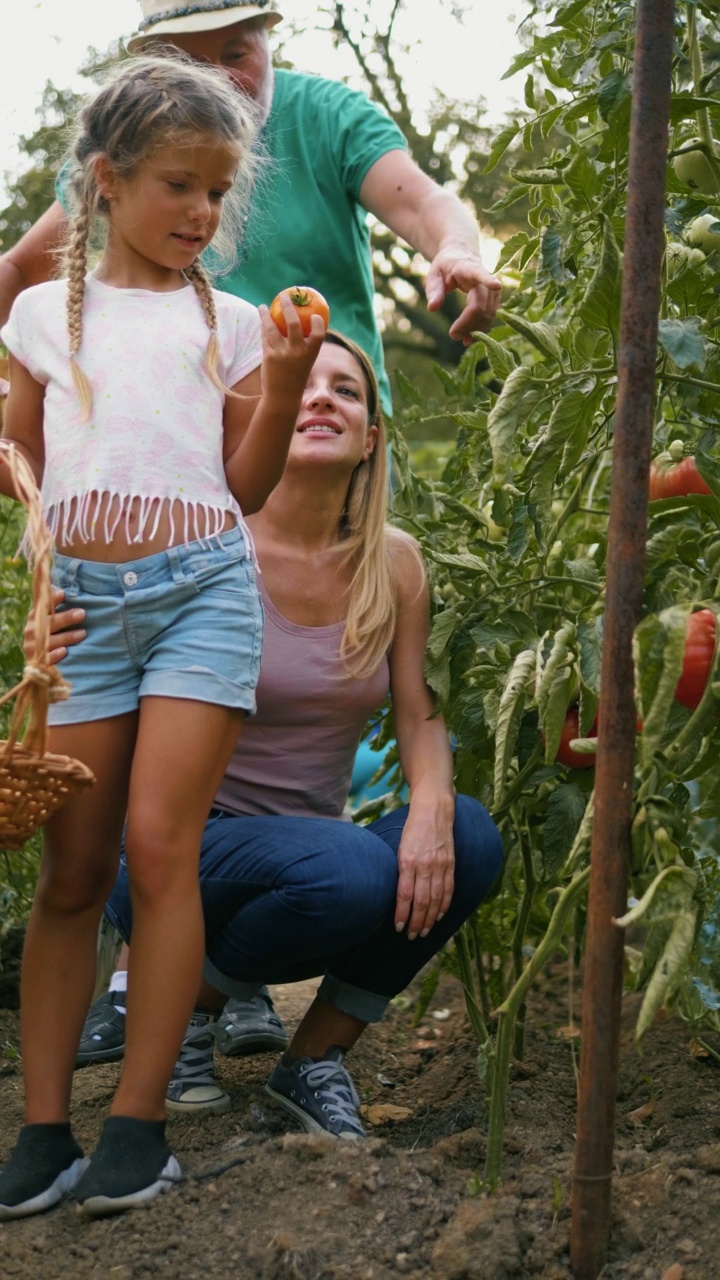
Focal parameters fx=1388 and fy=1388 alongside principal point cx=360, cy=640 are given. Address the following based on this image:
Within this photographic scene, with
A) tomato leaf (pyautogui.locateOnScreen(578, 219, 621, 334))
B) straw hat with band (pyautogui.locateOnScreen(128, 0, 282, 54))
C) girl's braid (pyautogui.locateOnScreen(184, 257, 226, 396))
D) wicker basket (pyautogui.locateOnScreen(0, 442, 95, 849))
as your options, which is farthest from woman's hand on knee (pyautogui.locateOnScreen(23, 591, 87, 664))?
straw hat with band (pyautogui.locateOnScreen(128, 0, 282, 54))

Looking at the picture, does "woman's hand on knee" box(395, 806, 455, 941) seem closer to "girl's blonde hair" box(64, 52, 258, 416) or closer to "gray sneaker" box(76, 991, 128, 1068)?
"gray sneaker" box(76, 991, 128, 1068)

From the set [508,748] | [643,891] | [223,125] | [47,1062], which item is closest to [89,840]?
[47,1062]

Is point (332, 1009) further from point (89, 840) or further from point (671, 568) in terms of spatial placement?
point (671, 568)

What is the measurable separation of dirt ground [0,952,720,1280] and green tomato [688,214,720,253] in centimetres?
110

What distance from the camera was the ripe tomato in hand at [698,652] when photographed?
139 centimetres

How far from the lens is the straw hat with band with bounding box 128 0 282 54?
208 cm

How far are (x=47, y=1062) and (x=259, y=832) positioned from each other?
0.44 metres

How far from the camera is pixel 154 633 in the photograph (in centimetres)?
164

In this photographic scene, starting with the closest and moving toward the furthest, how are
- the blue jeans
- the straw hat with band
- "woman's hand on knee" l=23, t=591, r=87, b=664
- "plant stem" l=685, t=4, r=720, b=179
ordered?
"plant stem" l=685, t=4, r=720, b=179, "woman's hand on knee" l=23, t=591, r=87, b=664, the blue jeans, the straw hat with band

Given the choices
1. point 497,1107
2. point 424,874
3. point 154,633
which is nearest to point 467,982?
point 424,874

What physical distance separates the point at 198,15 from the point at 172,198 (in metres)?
0.60

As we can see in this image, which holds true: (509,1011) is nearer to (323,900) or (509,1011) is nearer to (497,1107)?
(497,1107)

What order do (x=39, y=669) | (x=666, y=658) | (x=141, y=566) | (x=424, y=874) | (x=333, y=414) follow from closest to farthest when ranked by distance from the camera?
(x=666, y=658) → (x=39, y=669) → (x=141, y=566) → (x=424, y=874) → (x=333, y=414)

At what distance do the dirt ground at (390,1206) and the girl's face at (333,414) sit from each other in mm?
961
